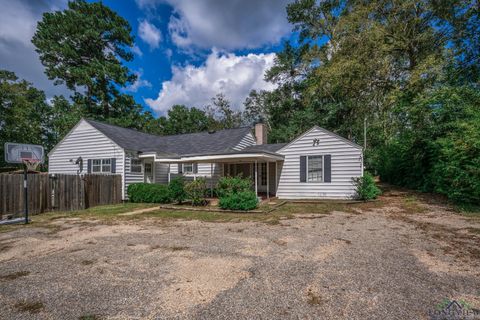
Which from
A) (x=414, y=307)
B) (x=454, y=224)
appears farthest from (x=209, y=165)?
(x=414, y=307)

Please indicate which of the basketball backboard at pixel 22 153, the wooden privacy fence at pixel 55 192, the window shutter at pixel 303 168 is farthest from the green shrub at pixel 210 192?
the basketball backboard at pixel 22 153

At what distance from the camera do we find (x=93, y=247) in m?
5.15

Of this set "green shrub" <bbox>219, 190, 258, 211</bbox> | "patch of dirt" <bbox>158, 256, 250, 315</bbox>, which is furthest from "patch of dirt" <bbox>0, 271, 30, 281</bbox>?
"green shrub" <bbox>219, 190, 258, 211</bbox>

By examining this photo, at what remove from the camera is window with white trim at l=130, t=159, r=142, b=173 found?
1413 centimetres

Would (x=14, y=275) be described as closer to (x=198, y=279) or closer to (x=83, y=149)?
(x=198, y=279)

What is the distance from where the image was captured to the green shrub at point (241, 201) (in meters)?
9.41

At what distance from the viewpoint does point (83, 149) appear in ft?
49.2

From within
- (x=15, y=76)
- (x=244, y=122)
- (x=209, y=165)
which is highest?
(x=15, y=76)

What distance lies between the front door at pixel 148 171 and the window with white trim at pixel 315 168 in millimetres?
10199

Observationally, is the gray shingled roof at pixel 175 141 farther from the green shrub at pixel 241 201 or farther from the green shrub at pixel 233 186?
the green shrub at pixel 241 201

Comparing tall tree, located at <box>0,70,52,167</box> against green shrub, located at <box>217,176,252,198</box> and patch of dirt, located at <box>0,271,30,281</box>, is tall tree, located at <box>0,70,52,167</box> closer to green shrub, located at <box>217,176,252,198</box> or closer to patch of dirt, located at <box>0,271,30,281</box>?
green shrub, located at <box>217,176,252,198</box>

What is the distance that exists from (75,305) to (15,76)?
1241 inches

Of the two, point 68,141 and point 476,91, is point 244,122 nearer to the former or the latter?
point 68,141

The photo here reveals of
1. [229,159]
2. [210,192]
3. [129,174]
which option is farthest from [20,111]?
[229,159]
